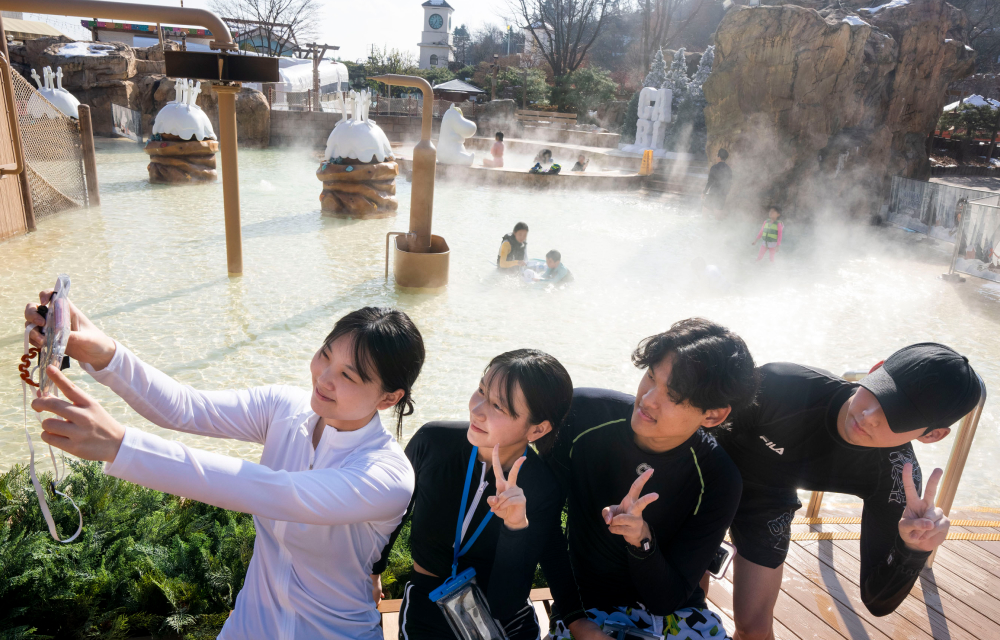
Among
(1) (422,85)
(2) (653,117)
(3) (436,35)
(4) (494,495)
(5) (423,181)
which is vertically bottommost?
(4) (494,495)

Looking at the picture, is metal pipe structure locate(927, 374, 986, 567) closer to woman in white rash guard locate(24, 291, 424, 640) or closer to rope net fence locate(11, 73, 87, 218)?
woman in white rash guard locate(24, 291, 424, 640)

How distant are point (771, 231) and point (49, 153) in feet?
37.7

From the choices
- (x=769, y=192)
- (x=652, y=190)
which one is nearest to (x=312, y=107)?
(x=652, y=190)

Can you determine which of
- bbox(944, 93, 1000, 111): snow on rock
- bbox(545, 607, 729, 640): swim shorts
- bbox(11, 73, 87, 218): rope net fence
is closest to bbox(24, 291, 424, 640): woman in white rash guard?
bbox(545, 607, 729, 640): swim shorts

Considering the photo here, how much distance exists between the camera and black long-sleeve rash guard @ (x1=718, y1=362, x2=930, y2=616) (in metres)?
2.22

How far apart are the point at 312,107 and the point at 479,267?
2102 centimetres

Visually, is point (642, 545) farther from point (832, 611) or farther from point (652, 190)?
point (652, 190)

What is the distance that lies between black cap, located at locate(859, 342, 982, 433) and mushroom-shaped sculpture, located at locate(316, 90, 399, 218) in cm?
1088

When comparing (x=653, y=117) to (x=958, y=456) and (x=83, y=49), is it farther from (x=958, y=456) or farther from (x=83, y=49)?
(x=958, y=456)

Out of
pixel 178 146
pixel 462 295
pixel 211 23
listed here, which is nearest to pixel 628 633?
pixel 211 23

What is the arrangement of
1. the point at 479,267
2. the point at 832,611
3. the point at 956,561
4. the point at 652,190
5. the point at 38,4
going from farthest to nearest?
the point at 652,190 → the point at 479,267 → the point at 38,4 → the point at 956,561 → the point at 832,611

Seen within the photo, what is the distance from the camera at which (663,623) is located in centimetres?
200

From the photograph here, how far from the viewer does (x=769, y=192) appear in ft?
48.3

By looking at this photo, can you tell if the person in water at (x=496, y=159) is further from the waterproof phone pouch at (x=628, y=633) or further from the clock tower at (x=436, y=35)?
the clock tower at (x=436, y=35)
